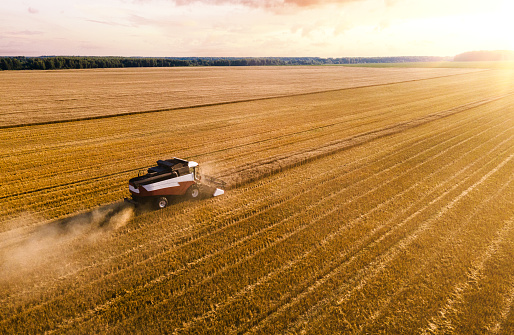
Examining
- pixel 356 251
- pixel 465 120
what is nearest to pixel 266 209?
pixel 356 251

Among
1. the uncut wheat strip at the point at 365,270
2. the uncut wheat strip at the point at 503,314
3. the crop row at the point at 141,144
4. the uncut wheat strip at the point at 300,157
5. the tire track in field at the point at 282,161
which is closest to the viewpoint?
the uncut wheat strip at the point at 503,314

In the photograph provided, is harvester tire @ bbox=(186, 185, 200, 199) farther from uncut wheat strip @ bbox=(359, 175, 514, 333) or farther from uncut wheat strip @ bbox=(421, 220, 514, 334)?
uncut wheat strip @ bbox=(421, 220, 514, 334)

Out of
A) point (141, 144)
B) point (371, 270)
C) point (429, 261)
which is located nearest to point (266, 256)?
point (371, 270)

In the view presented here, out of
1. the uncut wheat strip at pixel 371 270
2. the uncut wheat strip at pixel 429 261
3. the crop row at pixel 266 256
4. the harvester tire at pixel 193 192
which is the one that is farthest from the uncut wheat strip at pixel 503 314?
the harvester tire at pixel 193 192

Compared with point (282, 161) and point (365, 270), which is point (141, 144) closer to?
point (282, 161)

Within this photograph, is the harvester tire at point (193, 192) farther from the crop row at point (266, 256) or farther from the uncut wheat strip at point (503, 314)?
the uncut wheat strip at point (503, 314)

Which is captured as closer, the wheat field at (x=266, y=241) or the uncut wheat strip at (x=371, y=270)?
the wheat field at (x=266, y=241)

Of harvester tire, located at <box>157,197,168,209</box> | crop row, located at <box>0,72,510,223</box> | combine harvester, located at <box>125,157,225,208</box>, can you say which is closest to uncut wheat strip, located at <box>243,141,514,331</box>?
combine harvester, located at <box>125,157,225,208</box>
